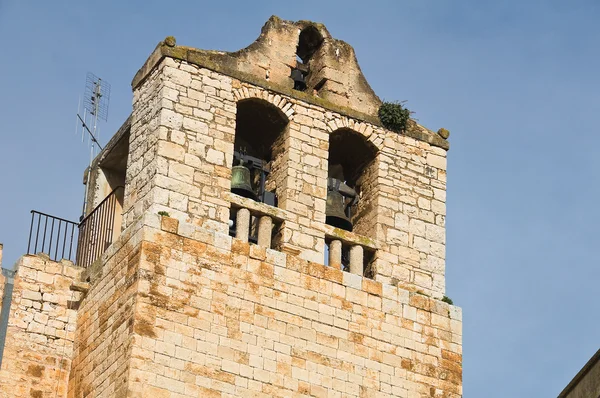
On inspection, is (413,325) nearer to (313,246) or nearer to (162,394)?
(313,246)

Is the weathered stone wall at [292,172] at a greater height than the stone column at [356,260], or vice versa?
the weathered stone wall at [292,172]

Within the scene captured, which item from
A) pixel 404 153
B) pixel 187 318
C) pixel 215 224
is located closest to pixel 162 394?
pixel 187 318

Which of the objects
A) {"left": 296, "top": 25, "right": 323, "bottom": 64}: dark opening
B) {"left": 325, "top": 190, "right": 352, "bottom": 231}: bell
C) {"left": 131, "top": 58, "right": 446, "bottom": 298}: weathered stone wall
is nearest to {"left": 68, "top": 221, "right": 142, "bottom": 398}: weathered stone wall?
{"left": 131, "top": 58, "right": 446, "bottom": 298}: weathered stone wall

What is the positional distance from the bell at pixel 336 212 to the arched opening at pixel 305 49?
175 cm

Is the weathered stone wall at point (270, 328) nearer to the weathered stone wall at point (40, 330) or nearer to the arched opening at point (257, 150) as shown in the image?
the arched opening at point (257, 150)

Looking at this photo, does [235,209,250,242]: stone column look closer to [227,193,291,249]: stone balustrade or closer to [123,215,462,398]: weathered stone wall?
A: [227,193,291,249]: stone balustrade

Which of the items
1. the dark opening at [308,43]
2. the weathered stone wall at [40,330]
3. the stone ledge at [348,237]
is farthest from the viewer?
the dark opening at [308,43]

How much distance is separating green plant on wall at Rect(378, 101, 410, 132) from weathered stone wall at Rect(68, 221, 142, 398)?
4330 millimetres

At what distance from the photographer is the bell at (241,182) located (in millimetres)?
21719

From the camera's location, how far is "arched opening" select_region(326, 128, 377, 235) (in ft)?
73.7

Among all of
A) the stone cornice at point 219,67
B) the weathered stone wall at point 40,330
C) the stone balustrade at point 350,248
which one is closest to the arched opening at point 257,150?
the stone cornice at point 219,67

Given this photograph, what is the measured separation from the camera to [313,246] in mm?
21562

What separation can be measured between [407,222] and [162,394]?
4.86 metres

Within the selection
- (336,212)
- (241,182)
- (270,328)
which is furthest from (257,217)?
(270,328)
